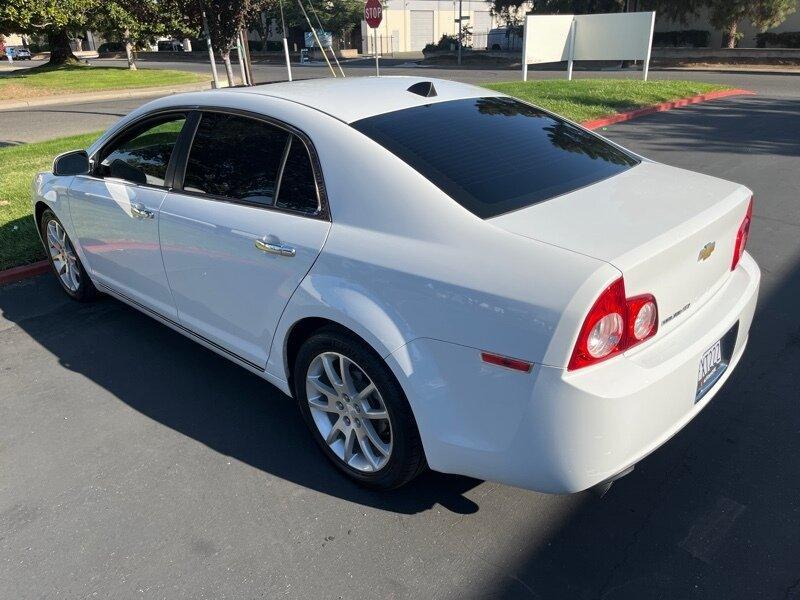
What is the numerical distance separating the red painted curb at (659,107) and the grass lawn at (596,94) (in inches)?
5.8

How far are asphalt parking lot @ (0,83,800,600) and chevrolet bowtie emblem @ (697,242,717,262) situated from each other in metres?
1.01

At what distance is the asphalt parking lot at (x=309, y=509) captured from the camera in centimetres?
236

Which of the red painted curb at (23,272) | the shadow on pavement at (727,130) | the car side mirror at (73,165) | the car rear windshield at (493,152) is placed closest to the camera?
the car rear windshield at (493,152)

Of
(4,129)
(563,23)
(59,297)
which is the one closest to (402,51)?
(563,23)

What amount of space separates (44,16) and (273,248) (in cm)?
2581

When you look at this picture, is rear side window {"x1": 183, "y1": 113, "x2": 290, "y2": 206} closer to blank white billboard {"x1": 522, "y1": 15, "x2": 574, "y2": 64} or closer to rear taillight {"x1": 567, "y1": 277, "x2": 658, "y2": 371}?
rear taillight {"x1": 567, "y1": 277, "x2": 658, "y2": 371}

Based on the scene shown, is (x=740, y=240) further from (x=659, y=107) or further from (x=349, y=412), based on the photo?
(x=659, y=107)

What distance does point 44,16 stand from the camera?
23.1 meters

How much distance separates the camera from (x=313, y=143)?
9.04 feet

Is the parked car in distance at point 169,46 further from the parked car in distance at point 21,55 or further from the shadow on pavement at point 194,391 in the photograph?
the shadow on pavement at point 194,391

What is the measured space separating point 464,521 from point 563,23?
58.4 feet

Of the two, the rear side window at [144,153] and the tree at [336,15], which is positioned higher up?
the tree at [336,15]

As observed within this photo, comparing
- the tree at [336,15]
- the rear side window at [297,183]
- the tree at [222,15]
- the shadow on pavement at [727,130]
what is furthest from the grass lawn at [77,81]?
the tree at [336,15]

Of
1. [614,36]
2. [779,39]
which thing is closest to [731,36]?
[779,39]
